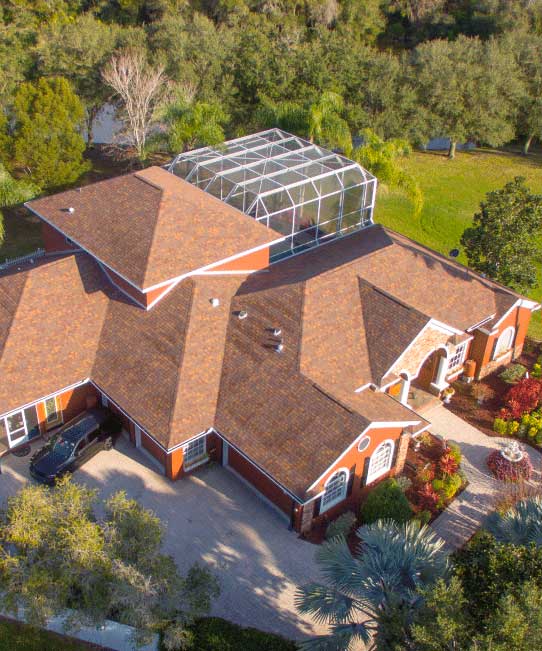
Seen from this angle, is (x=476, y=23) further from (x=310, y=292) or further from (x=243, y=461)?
(x=243, y=461)

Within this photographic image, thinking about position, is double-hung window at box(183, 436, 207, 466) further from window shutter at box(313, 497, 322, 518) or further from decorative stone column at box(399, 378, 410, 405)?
Result: decorative stone column at box(399, 378, 410, 405)

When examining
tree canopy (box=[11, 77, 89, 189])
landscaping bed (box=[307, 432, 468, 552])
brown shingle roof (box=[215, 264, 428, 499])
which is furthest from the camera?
tree canopy (box=[11, 77, 89, 189])

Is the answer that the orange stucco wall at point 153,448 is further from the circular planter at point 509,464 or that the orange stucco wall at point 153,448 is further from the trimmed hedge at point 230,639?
the circular planter at point 509,464

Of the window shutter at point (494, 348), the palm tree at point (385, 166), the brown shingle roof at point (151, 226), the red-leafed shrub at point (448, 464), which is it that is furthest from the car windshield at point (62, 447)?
the palm tree at point (385, 166)

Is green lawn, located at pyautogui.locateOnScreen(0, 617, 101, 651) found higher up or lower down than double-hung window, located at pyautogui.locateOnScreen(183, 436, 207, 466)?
lower down

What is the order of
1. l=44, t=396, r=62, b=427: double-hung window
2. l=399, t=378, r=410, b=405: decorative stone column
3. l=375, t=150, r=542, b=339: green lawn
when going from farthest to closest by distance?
l=375, t=150, r=542, b=339: green lawn, l=399, t=378, r=410, b=405: decorative stone column, l=44, t=396, r=62, b=427: double-hung window

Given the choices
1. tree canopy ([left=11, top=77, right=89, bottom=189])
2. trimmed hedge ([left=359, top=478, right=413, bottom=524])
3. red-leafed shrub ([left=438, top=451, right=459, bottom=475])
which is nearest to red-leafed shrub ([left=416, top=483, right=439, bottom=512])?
red-leafed shrub ([left=438, top=451, right=459, bottom=475])

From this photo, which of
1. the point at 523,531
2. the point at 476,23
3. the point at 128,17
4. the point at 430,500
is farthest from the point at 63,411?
the point at 476,23
